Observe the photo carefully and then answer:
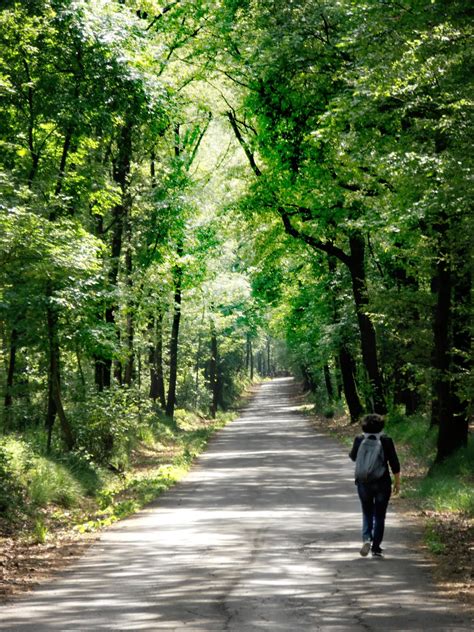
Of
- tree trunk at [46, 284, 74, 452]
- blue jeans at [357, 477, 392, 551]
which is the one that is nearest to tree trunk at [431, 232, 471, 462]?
blue jeans at [357, 477, 392, 551]

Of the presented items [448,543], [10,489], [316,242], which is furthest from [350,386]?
[448,543]

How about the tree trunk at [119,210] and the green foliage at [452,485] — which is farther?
the tree trunk at [119,210]

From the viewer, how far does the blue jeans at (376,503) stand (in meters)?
9.36

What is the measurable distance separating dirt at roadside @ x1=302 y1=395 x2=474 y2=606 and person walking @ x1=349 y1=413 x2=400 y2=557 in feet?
2.60

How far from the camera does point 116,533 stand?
1196 cm

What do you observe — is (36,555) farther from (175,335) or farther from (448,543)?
(175,335)

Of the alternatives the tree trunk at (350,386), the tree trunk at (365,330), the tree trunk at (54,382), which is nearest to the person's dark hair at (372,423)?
the tree trunk at (54,382)

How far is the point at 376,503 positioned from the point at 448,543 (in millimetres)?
1695

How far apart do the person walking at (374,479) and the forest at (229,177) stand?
11.5 feet

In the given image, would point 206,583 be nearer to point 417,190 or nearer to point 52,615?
point 52,615

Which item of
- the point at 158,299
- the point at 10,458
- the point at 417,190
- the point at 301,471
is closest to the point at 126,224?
the point at 158,299

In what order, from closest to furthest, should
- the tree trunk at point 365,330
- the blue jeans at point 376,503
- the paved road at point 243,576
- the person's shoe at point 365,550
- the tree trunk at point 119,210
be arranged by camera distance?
the paved road at point 243,576 < the person's shoe at point 365,550 < the blue jeans at point 376,503 < the tree trunk at point 119,210 < the tree trunk at point 365,330

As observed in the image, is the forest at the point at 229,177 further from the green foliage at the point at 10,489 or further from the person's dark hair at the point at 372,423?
the person's dark hair at the point at 372,423

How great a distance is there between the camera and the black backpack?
9383 millimetres
